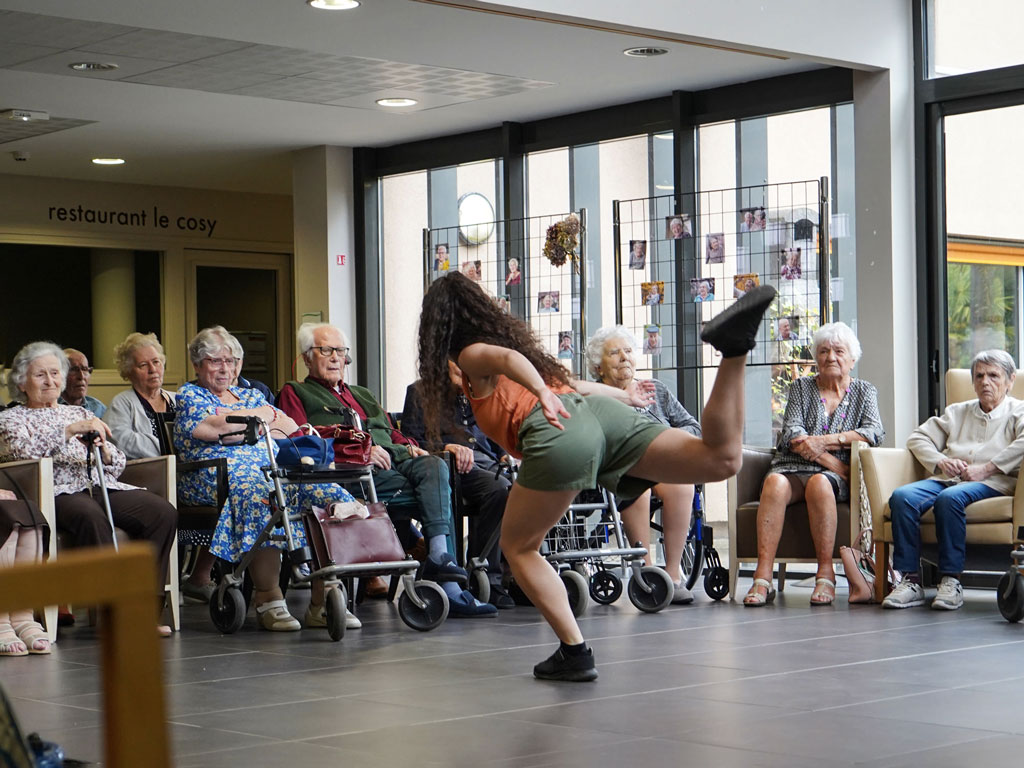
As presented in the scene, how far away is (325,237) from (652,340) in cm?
289

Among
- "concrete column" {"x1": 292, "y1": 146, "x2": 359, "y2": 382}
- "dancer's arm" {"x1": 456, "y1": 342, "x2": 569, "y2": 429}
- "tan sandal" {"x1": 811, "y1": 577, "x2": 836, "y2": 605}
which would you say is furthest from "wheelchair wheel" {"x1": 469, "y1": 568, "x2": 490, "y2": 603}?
"concrete column" {"x1": 292, "y1": 146, "x2": 359, "y2": 382}

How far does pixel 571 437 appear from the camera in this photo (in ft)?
13.0

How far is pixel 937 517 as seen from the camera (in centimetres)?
607

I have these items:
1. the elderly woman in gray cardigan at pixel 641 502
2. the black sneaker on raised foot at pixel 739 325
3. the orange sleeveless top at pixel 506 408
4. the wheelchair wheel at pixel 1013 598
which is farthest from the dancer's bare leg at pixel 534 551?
the elderly woman in gray cardigan at pixel 641 502

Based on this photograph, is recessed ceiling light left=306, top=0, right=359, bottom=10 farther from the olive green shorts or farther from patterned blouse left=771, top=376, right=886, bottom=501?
the olive green shorts

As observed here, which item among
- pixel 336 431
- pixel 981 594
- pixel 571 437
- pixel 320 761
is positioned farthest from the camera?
pixel 981 594

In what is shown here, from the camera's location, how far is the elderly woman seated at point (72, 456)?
17.9 feet

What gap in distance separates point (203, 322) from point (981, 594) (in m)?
7.99

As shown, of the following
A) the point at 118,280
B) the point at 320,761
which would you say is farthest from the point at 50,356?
the point at 118,280

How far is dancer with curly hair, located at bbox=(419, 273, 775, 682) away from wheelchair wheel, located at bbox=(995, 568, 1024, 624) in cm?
212

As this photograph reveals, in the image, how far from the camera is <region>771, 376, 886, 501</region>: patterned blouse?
6555 mm

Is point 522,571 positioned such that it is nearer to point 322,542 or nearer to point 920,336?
point 322,542

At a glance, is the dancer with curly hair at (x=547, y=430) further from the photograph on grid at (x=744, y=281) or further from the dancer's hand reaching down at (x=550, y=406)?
the photograph on grid at (x=744, y=281)

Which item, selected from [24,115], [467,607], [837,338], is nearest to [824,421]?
[837,338]
